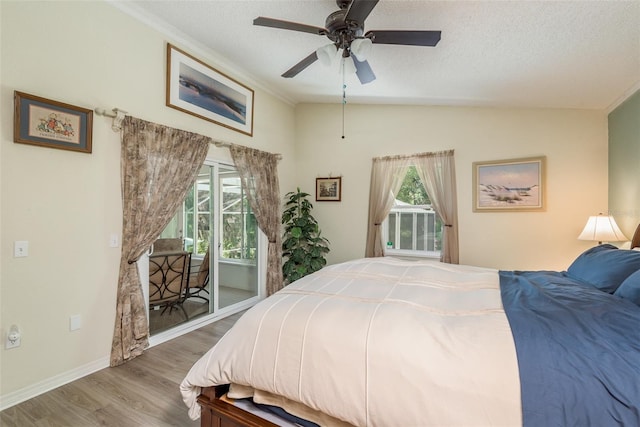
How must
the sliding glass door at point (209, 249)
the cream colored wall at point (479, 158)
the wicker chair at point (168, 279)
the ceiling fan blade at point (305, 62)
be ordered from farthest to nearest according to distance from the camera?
the cream colored wall at point (479, 158) < the sliding glass door at point (209, 249) < the wicker chair at point (168, 279) < the ceiling fan blade at point (305, 62)

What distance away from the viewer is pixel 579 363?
1060 mm

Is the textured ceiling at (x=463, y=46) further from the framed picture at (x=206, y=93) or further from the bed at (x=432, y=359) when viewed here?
the bed at (x=432, y=359)

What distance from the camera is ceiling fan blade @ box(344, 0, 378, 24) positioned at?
1.60 metres

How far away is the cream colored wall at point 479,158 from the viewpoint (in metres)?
3.25

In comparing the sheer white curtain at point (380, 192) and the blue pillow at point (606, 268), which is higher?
the sheer white curtain at point (380, 192)

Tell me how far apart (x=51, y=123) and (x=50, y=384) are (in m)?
1.95

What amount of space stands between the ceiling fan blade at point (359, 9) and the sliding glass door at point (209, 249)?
234cm

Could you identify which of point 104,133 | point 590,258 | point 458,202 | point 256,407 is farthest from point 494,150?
point 104,133

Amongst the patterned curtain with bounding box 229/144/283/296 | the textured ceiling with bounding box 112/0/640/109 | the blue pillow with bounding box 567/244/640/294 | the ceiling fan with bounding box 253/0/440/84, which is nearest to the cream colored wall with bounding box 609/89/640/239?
the textured ceiling with bounding box 112/0/640/109

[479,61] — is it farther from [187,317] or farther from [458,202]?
[187,317]

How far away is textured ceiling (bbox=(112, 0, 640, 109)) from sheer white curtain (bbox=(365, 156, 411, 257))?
37.0 inches

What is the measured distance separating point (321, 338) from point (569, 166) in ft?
12.0

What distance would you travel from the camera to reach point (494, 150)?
3605mm

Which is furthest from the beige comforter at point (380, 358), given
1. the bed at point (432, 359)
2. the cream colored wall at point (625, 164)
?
the cream colored wall at point (625, 164)
